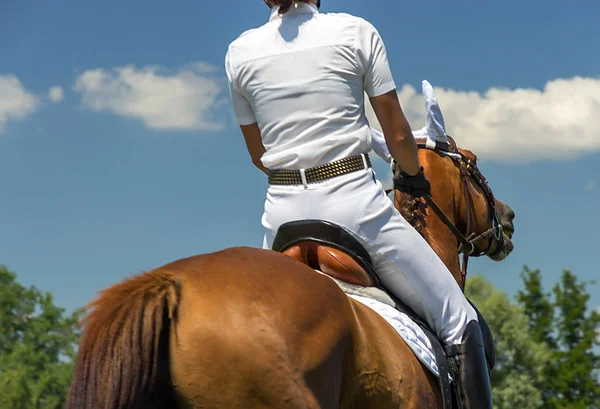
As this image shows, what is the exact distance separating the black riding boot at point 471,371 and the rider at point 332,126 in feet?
0.05

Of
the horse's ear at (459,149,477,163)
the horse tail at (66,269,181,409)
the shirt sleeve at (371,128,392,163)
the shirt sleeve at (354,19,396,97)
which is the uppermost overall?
the horse's ear at (459,149,477,163)

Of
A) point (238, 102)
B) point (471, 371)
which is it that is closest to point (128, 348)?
point (238, 102)

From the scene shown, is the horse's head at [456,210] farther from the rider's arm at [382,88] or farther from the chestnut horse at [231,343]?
the chestnut horse at [231,343]

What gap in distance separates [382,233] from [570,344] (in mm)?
62899

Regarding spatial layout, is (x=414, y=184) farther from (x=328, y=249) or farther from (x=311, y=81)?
(x=311, y=81)

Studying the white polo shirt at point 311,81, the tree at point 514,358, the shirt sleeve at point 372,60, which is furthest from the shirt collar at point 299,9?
the tree at point 514,358

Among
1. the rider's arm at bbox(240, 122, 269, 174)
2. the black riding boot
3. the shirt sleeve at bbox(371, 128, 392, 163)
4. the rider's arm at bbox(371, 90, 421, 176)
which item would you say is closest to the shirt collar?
the rider's arm at bbox(371, 90, 421, 176)

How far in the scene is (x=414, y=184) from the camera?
5461 millimetres

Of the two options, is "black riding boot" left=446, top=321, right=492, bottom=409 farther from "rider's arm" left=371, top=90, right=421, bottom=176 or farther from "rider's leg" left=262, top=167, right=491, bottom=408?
"rider's arm" left=371, top=90, right=421, bottom=176

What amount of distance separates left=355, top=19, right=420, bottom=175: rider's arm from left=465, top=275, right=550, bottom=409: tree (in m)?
58.6

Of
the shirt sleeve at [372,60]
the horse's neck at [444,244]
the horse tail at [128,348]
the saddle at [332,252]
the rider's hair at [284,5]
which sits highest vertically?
the rider's hair at [284,5]

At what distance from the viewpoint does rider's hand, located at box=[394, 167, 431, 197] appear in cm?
542

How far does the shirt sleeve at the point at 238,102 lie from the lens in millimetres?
4871

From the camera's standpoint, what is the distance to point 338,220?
4.51 meters
